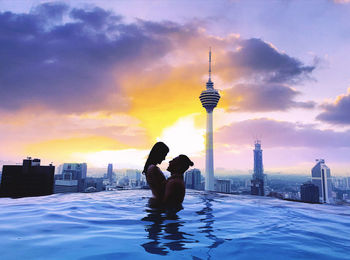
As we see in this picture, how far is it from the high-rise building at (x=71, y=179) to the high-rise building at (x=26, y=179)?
44164mm

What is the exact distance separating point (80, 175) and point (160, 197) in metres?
157

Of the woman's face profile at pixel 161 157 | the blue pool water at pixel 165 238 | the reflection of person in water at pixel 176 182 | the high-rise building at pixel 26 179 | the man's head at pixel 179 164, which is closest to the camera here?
the blue pool water at pixel 165 238

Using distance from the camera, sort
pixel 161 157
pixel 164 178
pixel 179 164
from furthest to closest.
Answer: pixel 161 157, pixel 164 178, pixel 179 164

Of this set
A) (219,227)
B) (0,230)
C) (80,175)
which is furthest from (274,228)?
(80,175)

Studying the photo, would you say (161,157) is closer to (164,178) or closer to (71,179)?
(164,178)

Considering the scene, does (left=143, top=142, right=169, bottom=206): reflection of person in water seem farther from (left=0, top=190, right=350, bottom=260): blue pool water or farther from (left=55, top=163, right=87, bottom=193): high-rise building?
(left=55, top=163, right=87, bottom=193): high-rise building

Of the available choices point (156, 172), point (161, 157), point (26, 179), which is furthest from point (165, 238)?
point (26, 179)

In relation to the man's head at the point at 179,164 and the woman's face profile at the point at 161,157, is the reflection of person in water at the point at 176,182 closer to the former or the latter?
the man's head at the point at 179,164

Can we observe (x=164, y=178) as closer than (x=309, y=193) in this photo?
Yes

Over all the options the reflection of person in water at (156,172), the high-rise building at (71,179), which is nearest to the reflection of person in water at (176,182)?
the reflection of person in water at (156,172)

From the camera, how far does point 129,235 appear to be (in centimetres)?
524

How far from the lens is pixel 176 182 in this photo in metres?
8.29

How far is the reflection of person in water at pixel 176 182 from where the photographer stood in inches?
327

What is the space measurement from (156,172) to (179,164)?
1.00 m
